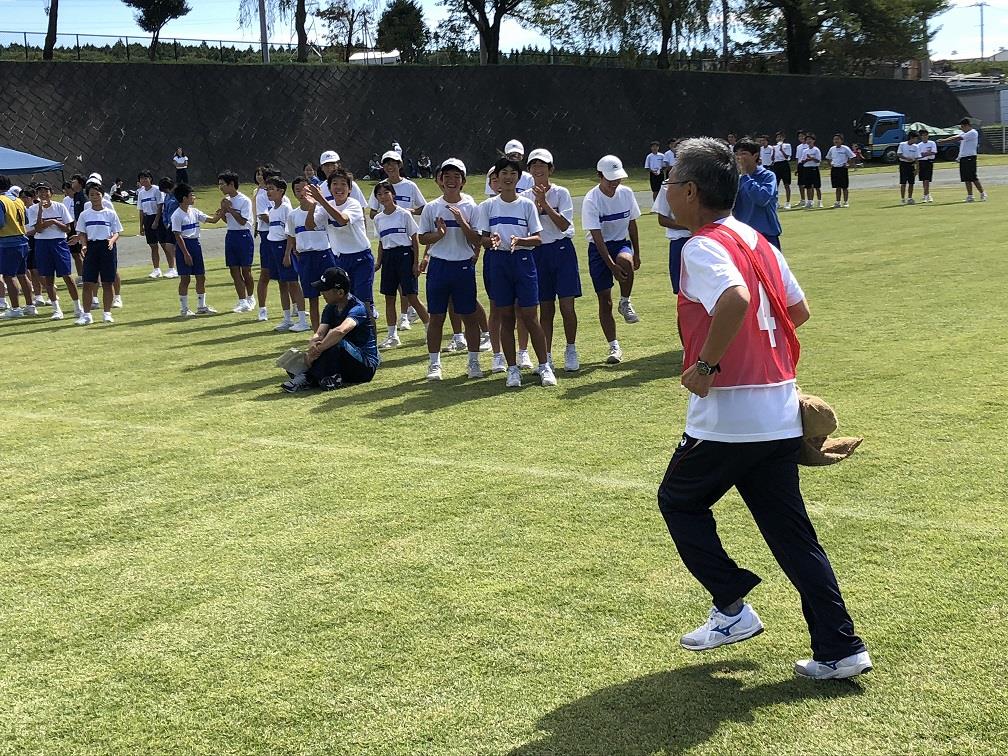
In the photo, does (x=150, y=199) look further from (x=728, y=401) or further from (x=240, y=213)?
(x=728, y=401)

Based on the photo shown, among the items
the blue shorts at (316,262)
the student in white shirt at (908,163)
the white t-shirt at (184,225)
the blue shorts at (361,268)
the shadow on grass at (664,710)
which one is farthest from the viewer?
the student in white shirt at (908,163)

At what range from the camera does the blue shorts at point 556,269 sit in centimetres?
1027

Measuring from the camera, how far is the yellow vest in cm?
1697

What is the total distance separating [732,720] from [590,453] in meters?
3.71

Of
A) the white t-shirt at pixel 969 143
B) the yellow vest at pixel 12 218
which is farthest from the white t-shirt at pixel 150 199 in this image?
the white t-shirt at pixel 969 143

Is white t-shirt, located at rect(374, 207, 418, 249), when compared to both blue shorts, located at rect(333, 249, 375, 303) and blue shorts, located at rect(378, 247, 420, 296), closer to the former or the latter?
blue shorts, located at rect(378, 247, 420, 296)

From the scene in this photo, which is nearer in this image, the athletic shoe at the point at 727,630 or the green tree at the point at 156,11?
the athletic shoe at the point at 727,630

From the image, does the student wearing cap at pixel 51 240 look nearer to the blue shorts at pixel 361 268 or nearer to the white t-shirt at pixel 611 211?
the blue shorts at pixel 361 268

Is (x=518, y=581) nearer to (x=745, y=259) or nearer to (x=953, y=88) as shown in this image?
(x=745, y=259)

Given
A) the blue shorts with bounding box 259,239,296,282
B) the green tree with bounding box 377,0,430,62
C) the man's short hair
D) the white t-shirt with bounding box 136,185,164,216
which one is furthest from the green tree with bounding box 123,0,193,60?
the man's short hair

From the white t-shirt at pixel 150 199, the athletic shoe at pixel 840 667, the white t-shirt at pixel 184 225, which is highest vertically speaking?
the white t-shirt at pixel 150 199

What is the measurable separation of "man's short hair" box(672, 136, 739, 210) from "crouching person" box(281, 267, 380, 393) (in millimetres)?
6513

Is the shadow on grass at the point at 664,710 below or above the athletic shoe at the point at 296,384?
below

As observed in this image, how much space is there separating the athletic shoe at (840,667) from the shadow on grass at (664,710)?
0.15ft
